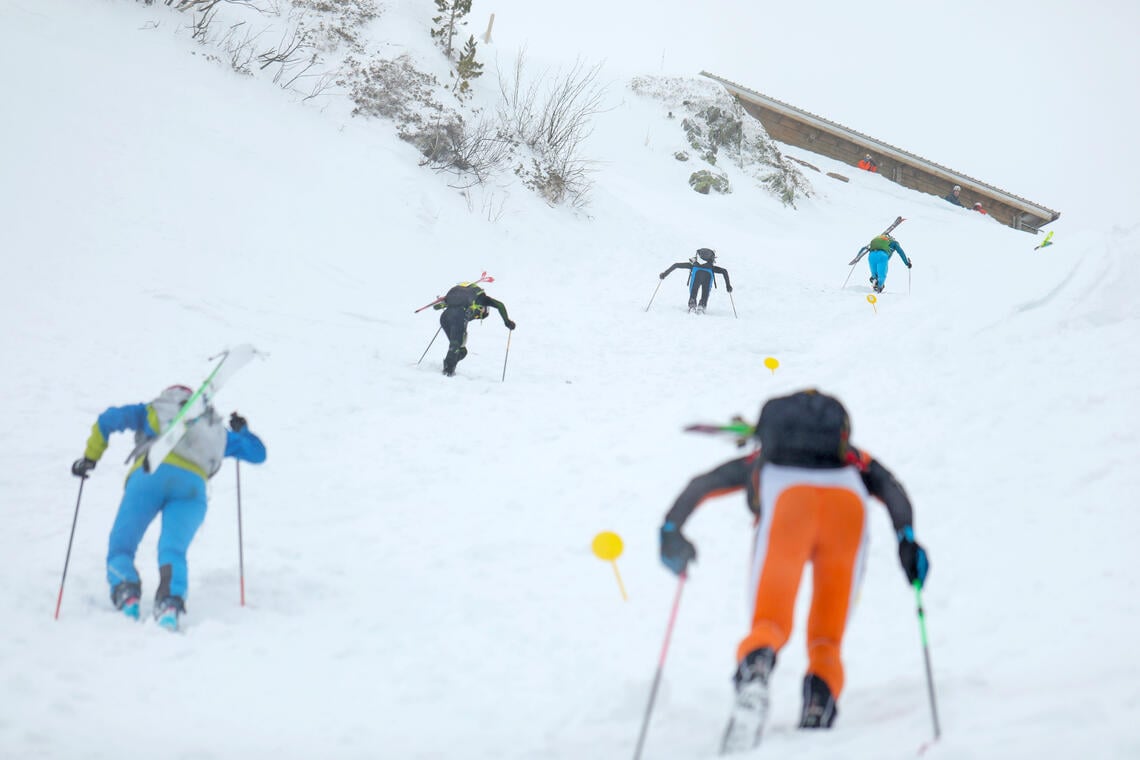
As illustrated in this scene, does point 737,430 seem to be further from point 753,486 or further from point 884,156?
point 884,156

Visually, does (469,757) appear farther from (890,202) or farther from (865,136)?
(865,136)

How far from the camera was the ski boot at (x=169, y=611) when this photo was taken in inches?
167

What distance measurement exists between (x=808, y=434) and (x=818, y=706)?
0.98 metres

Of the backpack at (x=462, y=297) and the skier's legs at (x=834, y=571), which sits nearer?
the skier's legs at (x=834, y=571)

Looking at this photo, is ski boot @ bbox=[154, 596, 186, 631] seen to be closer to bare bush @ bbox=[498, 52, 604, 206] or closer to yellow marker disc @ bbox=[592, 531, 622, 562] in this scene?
yellow marker disc @ bbox=[592, 531, 622, 562]

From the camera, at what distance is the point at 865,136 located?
29266mm

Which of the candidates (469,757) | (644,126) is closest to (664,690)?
(469,757)

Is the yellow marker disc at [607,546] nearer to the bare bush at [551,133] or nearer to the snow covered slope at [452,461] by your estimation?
the snow covered slope at [452,461]

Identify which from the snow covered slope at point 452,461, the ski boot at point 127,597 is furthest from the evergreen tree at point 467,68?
the ski boot at point 127,597

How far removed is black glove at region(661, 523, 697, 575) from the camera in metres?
3.16

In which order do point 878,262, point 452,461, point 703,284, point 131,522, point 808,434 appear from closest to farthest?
1. point 808,434
2. point 131,522
3. point 452,461
4. point 703,284
5. point 878,262

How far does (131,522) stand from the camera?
14.8ft

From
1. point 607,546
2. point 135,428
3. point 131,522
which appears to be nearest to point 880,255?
point 607,546

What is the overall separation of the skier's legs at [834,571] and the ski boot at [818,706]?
0.17 ft
